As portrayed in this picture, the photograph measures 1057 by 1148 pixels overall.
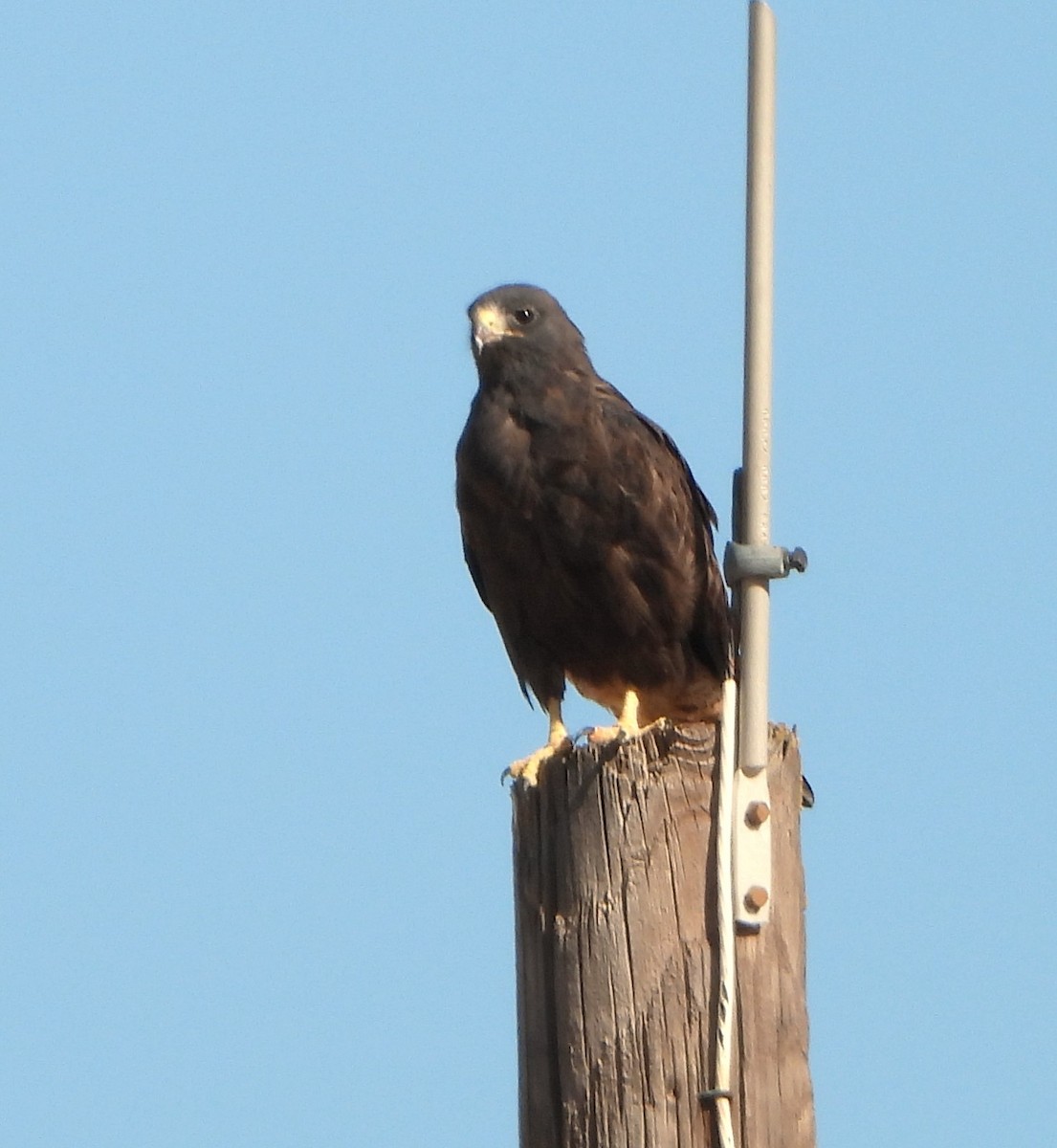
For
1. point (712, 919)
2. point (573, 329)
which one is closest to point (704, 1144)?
point (712, 919)

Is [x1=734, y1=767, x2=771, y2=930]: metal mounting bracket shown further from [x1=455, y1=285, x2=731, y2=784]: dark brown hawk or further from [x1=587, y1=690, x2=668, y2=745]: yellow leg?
[x1=455, y1=285, x2=731, y2=784]: dark brown hawk

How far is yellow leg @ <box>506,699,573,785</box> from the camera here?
5.75 m

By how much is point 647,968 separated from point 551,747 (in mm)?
2494

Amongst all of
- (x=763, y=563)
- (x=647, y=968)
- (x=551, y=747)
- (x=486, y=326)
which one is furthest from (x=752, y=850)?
(x=486, y=326)

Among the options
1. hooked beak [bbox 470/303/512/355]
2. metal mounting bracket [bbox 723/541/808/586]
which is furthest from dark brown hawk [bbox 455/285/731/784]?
metal mounting bracket [bbox 723/541/808/586]

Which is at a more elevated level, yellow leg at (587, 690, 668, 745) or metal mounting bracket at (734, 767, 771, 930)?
yellow leg at (587, 690, 668, 745)

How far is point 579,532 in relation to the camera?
20.7 feet

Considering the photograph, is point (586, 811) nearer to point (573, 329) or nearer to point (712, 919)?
point (712, 919)

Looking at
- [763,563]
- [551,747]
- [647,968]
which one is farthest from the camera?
[551,747]


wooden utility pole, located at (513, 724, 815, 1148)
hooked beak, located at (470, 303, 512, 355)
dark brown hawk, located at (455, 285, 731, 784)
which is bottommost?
wooden utility pole, located at (513, 724, 815, 1148)

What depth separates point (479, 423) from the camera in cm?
644

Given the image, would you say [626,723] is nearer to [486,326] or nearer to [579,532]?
[579,532]

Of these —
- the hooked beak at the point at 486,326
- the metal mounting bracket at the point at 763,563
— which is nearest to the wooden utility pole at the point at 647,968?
the metal mounting bracket at the point at 763,563

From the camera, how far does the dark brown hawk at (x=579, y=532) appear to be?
6301 millimetres
